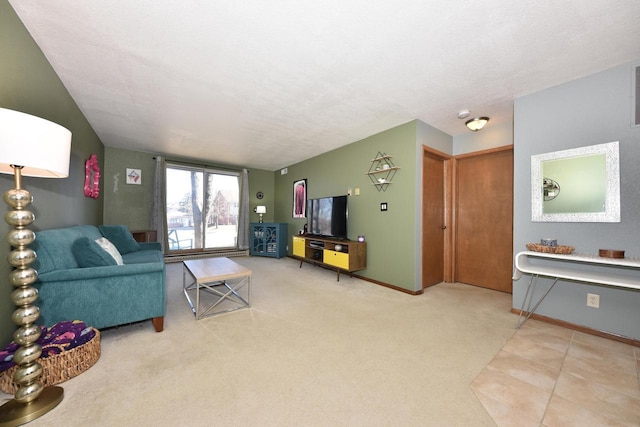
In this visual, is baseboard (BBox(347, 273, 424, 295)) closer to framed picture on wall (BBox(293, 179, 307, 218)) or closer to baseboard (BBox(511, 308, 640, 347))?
baseboard (BBox(511, 308, 640, 347))

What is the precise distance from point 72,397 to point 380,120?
3987 mm

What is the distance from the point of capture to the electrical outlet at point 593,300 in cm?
223

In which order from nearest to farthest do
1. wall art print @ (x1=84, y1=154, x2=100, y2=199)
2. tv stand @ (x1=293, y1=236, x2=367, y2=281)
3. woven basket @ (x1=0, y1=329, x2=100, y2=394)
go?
1. woven basket @ (x1=0, y1=329, x2=100, y2=394)
2. wall art print @ (x1=84, y1=154, x2=100, y2=199)
3. tv stand @ (x1=293, y1=236, x2=367, y2=281)

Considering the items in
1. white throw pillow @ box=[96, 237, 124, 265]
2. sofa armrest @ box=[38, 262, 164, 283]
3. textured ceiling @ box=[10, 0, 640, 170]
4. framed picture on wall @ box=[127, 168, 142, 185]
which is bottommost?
sofa armrest @ box=[38, 262, 164, 283]

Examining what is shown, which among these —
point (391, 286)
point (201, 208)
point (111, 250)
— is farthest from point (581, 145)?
point (201, 208)

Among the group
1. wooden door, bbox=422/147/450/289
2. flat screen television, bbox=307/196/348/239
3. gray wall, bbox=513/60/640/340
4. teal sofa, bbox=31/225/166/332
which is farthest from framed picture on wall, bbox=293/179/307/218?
gray wall, bbox=513/60/640/340

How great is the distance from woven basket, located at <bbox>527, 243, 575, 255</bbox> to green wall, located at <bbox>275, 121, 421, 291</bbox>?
1.27 metres

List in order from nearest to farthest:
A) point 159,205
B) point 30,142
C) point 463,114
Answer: point 30,142, point 463,114, point 159,205

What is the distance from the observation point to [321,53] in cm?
204

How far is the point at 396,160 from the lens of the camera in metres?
3.67

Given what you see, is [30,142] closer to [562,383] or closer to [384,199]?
[562,383]

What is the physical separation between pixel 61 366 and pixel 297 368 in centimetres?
152

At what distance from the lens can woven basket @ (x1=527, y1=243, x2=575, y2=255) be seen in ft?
7.42

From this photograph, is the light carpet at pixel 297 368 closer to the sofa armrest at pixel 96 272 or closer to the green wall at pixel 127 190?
the sofa armrest at pixel 96 272
